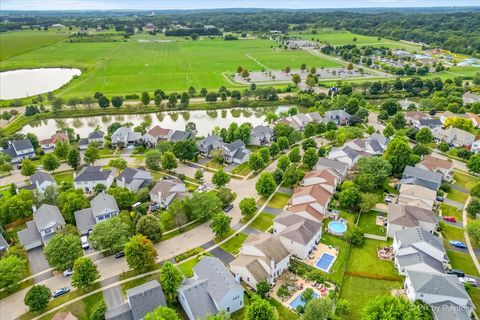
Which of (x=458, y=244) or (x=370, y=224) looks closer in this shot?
(x=458, y=244)

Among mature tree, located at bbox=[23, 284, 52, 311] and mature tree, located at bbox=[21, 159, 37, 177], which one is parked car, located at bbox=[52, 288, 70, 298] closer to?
mature tree, located at bbox=[23, 284, 52, 311]

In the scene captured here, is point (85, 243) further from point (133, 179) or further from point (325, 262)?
point (325, 262)


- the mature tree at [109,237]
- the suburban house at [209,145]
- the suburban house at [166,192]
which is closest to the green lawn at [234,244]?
the suburban house at [166,192]

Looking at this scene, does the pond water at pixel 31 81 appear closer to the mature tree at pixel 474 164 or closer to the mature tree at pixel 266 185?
the mature tree at pixel 266 185

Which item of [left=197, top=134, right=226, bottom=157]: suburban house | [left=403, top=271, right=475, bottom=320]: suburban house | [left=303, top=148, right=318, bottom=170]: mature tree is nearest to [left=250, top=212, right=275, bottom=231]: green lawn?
[left=303, top=148, right=318, bottom=170]: mature tree

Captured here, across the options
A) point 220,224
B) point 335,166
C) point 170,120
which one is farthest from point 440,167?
point 170,120

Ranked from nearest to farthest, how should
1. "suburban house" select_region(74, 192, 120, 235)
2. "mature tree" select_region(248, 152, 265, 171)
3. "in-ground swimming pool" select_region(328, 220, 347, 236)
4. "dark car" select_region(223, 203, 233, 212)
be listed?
"in-ground swimming pool" select_region(328, 220, 347, 236)
"suburban house" select_region(74, 192, 120, 235)
"dark car" select_region(223, 203, 233, 212)
"mature tree" select_region(248, 152, 265, 171)
